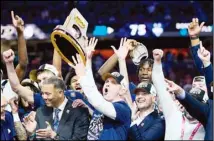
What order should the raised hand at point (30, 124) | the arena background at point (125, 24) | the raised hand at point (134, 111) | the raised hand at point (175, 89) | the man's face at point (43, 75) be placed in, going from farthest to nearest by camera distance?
1. the arena background at point (125, 24)
2. the man's face at point (43, 75)
3. the raised hand at point (134, 111)
4. the raised hand at point (30, 124)
5. the raised hand at point (175, 89)

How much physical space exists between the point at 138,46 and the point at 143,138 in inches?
50.4

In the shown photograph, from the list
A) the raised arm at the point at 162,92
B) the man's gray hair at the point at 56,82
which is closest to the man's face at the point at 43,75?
the man's gray hair at the point at 56,82

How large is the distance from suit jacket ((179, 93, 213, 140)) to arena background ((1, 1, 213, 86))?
1058cm

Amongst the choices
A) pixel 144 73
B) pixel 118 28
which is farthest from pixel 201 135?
pixel 118 28

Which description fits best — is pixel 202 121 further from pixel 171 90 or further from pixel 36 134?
pixel 36 134

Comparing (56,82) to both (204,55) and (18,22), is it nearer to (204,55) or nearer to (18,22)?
(18,22)

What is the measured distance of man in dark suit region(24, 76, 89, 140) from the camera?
6.06 m

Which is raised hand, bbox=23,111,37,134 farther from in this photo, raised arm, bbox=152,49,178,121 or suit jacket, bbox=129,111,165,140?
raised arm, bbox=152,49,178,121

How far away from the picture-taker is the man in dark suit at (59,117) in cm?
606

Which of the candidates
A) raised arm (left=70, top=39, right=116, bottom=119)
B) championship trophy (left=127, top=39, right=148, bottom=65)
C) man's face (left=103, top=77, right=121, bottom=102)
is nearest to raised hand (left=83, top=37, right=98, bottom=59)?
raised arm (left=70, top=39, right=116, bottom=119)

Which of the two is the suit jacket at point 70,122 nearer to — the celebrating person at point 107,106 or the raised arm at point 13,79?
the celebrating person at point 107,106

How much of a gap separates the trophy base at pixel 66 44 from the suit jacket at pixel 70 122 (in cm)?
42

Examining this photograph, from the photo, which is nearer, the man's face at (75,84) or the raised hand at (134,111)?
the raised hand at (134,111)

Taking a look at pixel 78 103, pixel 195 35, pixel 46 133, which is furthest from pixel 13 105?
pixel 195 35
